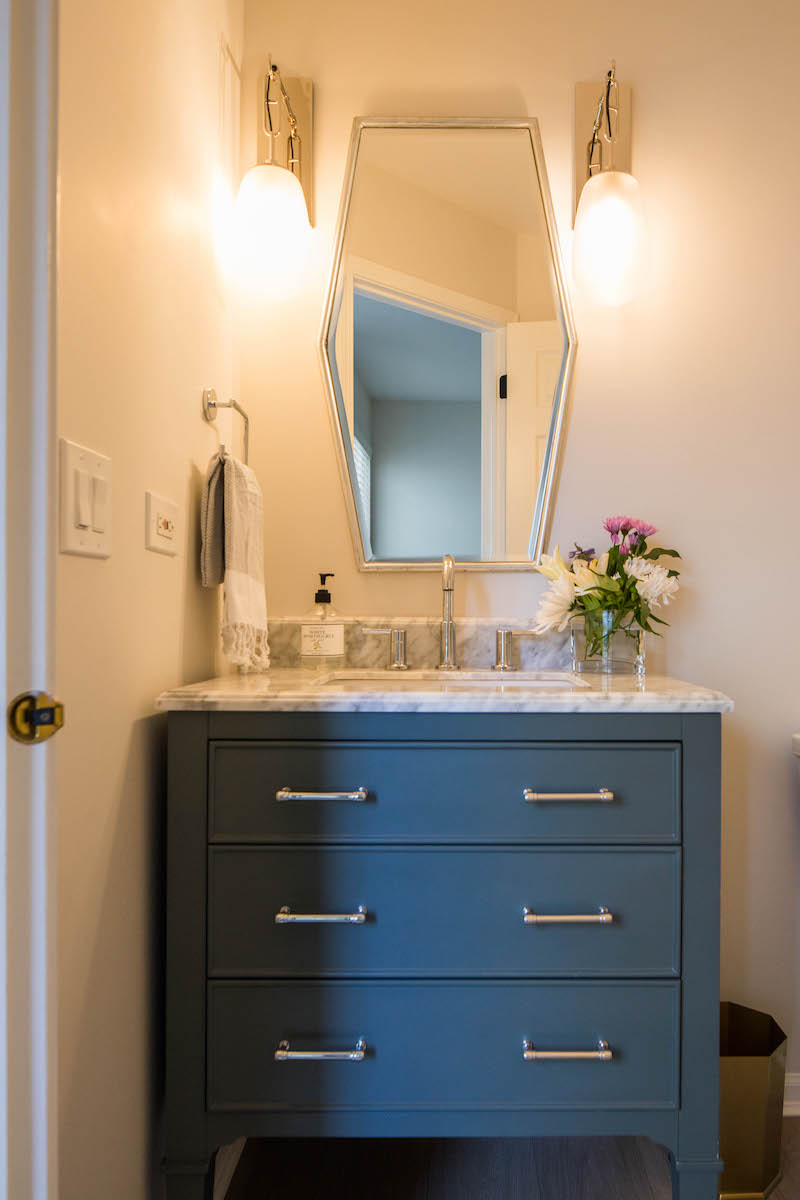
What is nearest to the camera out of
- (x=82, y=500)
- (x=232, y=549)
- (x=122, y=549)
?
(x=82, y=500)

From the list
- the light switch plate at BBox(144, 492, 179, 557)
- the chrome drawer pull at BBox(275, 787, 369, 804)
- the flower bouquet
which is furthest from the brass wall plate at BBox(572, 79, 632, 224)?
the chrome drawer pull at BBox(275, 787, 369, 804)

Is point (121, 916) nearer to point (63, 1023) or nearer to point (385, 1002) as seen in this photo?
point (63, 1023)

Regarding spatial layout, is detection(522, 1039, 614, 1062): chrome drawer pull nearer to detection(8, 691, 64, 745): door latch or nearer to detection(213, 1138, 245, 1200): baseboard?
detection(213, 1138, 245, 1200): baseboard

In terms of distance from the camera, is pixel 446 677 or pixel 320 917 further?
pixel 446 677

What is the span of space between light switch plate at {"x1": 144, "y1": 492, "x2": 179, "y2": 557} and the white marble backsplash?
489 millimetres

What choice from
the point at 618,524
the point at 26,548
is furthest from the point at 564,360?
the point at 26,548

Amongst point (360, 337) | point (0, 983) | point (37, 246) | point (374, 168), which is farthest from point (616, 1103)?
point (374, 168)

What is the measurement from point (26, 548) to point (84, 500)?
239 mm

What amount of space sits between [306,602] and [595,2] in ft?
5.18

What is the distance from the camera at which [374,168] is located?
1767 millimetres

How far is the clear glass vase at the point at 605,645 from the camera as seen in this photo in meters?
1.62

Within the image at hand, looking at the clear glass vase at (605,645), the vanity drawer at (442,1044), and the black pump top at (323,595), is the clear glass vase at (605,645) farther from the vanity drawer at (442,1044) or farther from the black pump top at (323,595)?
the vanity drawer at (442,1044)

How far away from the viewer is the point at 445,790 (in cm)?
117

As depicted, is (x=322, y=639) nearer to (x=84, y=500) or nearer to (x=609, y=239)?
(x=84, y=500)
